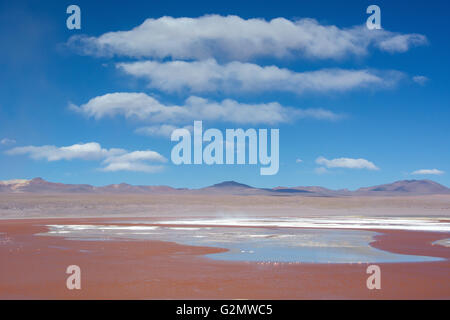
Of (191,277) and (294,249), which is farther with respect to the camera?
(294,249)

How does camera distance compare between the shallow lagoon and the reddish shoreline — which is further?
the shallow lagoon

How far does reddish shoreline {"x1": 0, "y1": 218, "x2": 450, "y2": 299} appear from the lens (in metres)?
10.6

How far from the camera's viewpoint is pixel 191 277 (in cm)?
1252

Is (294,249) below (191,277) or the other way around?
the other way around

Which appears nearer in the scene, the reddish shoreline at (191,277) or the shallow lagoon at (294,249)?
the reddish shoreline at (191,277)

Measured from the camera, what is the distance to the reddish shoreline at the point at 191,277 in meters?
10.6

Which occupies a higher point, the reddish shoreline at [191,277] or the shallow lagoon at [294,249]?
the shallow lagoon at [294,249]

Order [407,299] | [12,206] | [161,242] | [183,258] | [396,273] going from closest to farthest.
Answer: [407,299] < [396,273] < [183,258] < [161,242] < [12,206]

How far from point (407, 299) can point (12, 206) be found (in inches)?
2180
